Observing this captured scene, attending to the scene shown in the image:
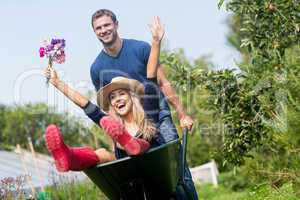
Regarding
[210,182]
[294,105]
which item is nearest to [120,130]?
A: [294,105]

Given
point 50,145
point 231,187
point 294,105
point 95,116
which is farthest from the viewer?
point 231,187

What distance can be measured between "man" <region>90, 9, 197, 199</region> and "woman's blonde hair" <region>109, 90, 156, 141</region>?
17 cm

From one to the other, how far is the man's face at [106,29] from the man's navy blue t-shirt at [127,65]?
A: 0.13 metres

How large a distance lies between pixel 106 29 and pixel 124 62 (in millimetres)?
279

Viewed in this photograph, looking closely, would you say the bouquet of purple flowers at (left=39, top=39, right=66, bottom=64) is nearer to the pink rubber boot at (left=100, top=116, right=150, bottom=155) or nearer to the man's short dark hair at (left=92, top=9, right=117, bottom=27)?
the man's short dark hair at (left=92, top=9, right=117, bottom=27)

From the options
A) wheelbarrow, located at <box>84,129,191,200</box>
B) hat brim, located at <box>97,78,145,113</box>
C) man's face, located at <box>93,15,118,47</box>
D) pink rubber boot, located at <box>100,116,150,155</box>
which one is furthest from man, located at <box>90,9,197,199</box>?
pink rubber boot, located at <box>100,116,150,155</box>

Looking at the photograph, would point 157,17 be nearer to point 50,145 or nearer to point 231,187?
point 50,145

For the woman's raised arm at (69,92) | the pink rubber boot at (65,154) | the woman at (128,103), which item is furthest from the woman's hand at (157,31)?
the pink rubber boot at (65,154)

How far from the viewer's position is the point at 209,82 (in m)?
8.50

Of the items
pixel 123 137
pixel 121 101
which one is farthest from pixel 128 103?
pixel 123 137

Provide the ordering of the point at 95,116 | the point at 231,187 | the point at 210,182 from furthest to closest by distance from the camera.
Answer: the point at 210,182
the point at 231,187
the point at 95,116

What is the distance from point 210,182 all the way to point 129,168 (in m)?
15.0

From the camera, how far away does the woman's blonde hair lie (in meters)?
5.28

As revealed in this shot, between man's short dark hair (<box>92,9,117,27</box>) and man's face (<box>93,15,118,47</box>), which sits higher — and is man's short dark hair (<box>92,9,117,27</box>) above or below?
above
